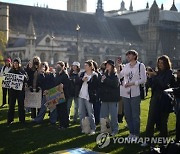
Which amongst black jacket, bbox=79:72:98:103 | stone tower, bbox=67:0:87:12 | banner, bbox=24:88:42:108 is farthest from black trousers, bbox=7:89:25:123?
stone tower, bbox=67:0:87:12

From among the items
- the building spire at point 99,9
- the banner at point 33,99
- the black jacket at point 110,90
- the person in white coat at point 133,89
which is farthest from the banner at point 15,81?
the building spire at point 99,9

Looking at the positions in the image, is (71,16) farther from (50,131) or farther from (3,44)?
(50,131)

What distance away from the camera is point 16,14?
70.0 meters

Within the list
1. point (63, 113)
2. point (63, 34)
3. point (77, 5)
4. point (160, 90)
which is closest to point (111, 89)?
point (160, 90)

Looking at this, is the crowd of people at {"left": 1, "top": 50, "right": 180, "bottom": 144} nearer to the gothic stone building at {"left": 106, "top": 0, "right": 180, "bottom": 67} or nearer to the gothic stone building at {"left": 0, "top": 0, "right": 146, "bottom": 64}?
the gothic stone building at {"left": 0, "top": 0, "right": 146, "bottom": 64}

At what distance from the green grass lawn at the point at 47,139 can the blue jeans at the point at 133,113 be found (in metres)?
0.54

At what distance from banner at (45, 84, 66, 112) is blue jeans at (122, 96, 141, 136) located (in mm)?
2107

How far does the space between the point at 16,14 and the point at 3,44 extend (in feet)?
35.8

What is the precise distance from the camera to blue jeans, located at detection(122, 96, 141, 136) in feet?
27.1

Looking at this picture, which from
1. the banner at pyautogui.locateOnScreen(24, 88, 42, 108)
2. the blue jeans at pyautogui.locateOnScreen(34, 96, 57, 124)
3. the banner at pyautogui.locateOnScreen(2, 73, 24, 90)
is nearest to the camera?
the banner at pyautogui.locateOnScreen(2, 73, 24, 90)

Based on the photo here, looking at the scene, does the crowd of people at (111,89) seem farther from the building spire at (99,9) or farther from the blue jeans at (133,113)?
the building spire at (99,9)

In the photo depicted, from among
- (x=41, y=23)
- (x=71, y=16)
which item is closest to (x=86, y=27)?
(x=71, y=16)

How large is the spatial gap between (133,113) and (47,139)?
7.54ft

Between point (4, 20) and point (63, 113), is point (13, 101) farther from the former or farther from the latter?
point (4, 20)
